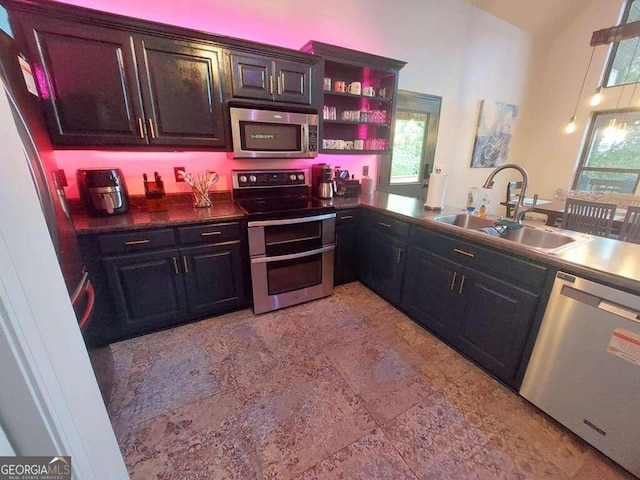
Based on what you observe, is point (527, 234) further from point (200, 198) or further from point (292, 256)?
point (200, 198)

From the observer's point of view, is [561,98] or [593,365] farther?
[561,98]

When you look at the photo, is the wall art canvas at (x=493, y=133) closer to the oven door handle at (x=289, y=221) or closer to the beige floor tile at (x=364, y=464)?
the oven door handle at (x=289, y=221)

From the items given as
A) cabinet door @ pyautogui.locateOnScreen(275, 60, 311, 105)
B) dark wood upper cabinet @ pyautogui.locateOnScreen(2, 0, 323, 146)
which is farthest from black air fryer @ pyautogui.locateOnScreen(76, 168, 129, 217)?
cabinet door @ pyautogui.locateOnScreen(275, 60, 311, 105)

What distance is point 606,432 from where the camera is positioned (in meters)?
1.23

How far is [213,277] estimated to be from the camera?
2.14 meters

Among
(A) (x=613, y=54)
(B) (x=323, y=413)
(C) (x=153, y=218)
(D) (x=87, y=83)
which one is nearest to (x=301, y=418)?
(B) (x=323, y=413)

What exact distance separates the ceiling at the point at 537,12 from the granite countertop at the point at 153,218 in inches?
161

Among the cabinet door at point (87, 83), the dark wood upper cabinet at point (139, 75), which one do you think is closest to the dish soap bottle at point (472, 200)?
the dark wood upper cabinet at point (139, 75)

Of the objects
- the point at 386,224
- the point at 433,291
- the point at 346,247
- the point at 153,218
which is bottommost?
the point at 433,291

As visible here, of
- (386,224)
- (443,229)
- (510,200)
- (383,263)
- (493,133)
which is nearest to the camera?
(443,229)

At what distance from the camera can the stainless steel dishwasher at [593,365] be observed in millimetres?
1143

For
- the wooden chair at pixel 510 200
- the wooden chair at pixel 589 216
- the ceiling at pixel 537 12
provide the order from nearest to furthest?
the wooden chair at pixel 589 216 < the wooden chair at pixel 510 200 < the ceiling at pixel 537 12

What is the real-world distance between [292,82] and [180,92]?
91cm

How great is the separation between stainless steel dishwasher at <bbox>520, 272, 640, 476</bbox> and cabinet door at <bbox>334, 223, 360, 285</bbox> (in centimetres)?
164
